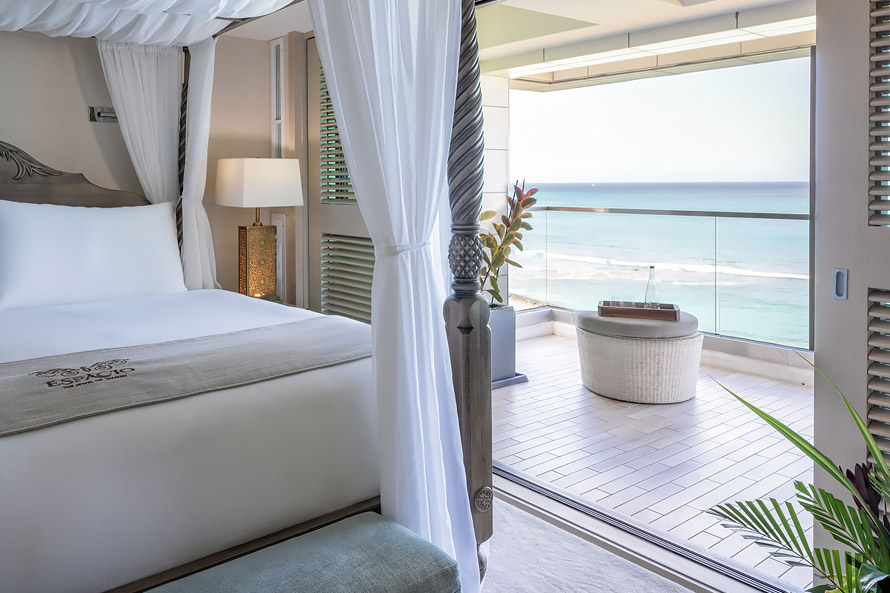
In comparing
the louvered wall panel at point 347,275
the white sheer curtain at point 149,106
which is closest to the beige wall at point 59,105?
the white sheer curtain at point 149,106

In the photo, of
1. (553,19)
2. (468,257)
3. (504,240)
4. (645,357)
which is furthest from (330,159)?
(468,257)

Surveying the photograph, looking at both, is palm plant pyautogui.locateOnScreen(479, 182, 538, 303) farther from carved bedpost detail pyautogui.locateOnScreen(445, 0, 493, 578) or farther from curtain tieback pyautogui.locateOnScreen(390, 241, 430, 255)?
curtain tieback pyautogui.locateOnScreen(390, 241, 430, 255)

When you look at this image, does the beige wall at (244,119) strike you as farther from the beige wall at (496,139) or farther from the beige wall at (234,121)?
the beige wall at (496,139)

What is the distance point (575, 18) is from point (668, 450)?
8.88 ft

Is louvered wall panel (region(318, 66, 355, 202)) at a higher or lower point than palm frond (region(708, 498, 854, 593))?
higher

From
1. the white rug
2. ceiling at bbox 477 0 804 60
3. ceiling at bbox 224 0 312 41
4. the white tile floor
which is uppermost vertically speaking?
ceiling at bbox 477 0 804 60

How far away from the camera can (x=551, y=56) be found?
5.65 meters

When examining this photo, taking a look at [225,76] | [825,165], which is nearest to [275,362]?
[825,165]

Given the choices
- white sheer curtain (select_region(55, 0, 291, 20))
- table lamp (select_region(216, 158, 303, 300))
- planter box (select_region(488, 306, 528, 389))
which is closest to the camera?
white sheer curtain (select_region(55, 0, 291, 20))

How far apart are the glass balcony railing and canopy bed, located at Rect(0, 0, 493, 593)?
3428 millimetres

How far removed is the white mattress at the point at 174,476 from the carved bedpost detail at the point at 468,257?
322mm

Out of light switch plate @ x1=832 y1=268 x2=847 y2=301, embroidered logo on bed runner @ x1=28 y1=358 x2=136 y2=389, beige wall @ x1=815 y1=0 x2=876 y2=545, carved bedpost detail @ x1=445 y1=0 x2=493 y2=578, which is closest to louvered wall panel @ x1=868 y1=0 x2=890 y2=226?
beige wall @ x1=815 y1=0 x2=876 y2=545

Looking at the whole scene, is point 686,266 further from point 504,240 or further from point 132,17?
→ point 132,17

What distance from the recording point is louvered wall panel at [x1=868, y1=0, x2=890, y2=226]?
2.09 metres
